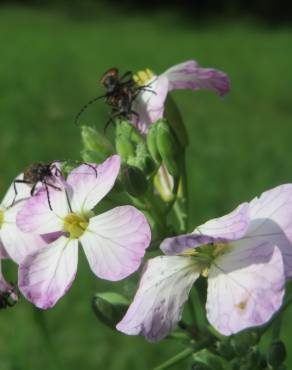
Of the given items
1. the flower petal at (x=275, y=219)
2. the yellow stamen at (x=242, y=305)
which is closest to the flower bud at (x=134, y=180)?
the flower petal at (x=275, y=219)

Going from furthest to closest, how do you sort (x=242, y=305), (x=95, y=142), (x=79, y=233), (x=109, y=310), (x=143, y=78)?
(x=143, y=78)
(x=95, y=142)
(x=109, y=310)
(x=79, y=233)
(x=242, y=305)

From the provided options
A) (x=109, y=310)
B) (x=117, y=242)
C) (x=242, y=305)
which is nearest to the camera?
(x=242, y=305)

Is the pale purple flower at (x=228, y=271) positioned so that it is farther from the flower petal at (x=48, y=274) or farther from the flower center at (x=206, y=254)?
the flower petal at (x=48, y=274)

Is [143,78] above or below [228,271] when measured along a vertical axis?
above

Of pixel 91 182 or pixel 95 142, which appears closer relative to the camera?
pixel 91 182

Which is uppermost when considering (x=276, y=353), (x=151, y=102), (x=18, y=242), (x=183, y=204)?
(x=151, y=102)

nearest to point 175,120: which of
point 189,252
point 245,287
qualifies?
point 189,252

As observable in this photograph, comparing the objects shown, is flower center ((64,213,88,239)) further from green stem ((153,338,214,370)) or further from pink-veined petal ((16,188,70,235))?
green stem ((153,338,214,370))

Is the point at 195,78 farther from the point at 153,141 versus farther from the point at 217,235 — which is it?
the point at 217,235
